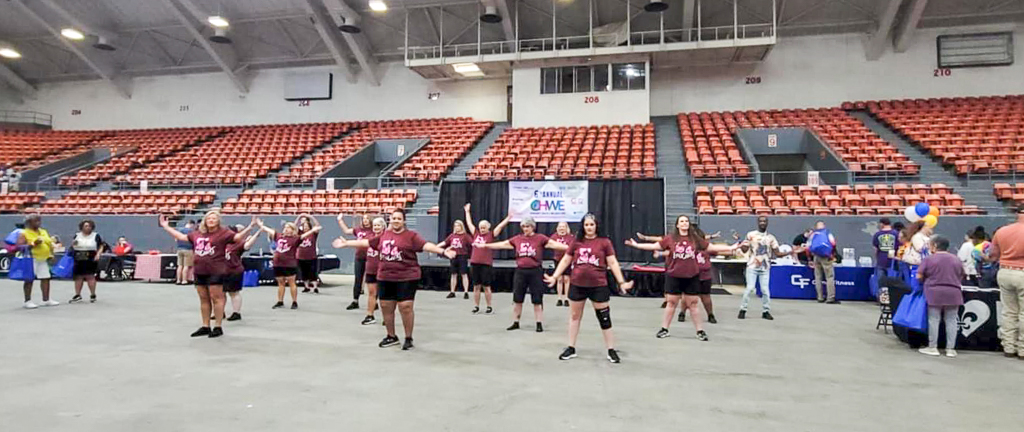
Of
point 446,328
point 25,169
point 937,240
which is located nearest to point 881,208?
point 937,240

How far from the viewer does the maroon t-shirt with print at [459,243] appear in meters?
10.2

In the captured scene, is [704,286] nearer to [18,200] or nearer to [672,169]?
[672,169]

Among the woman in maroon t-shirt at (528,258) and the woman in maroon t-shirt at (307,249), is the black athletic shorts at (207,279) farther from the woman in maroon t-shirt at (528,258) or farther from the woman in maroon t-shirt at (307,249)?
the woman in maroon t-shirt at (528,258)

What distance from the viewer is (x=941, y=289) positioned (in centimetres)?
583

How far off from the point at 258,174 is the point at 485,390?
18.5 metres

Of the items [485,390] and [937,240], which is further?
[937,240]

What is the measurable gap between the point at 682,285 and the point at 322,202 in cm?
1334

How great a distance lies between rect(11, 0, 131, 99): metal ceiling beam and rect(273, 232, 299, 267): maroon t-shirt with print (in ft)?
70.5

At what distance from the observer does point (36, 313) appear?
8.40m

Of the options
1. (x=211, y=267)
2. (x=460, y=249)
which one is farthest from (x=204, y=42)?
(x=211, y=267)

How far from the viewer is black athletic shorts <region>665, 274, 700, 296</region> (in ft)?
22.6

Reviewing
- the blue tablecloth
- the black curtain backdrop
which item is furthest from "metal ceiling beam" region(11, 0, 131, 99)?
the blue tablecloth

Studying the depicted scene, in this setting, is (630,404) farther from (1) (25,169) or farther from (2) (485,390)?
(1) (25,169)

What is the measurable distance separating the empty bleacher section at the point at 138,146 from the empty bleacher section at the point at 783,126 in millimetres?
22224
